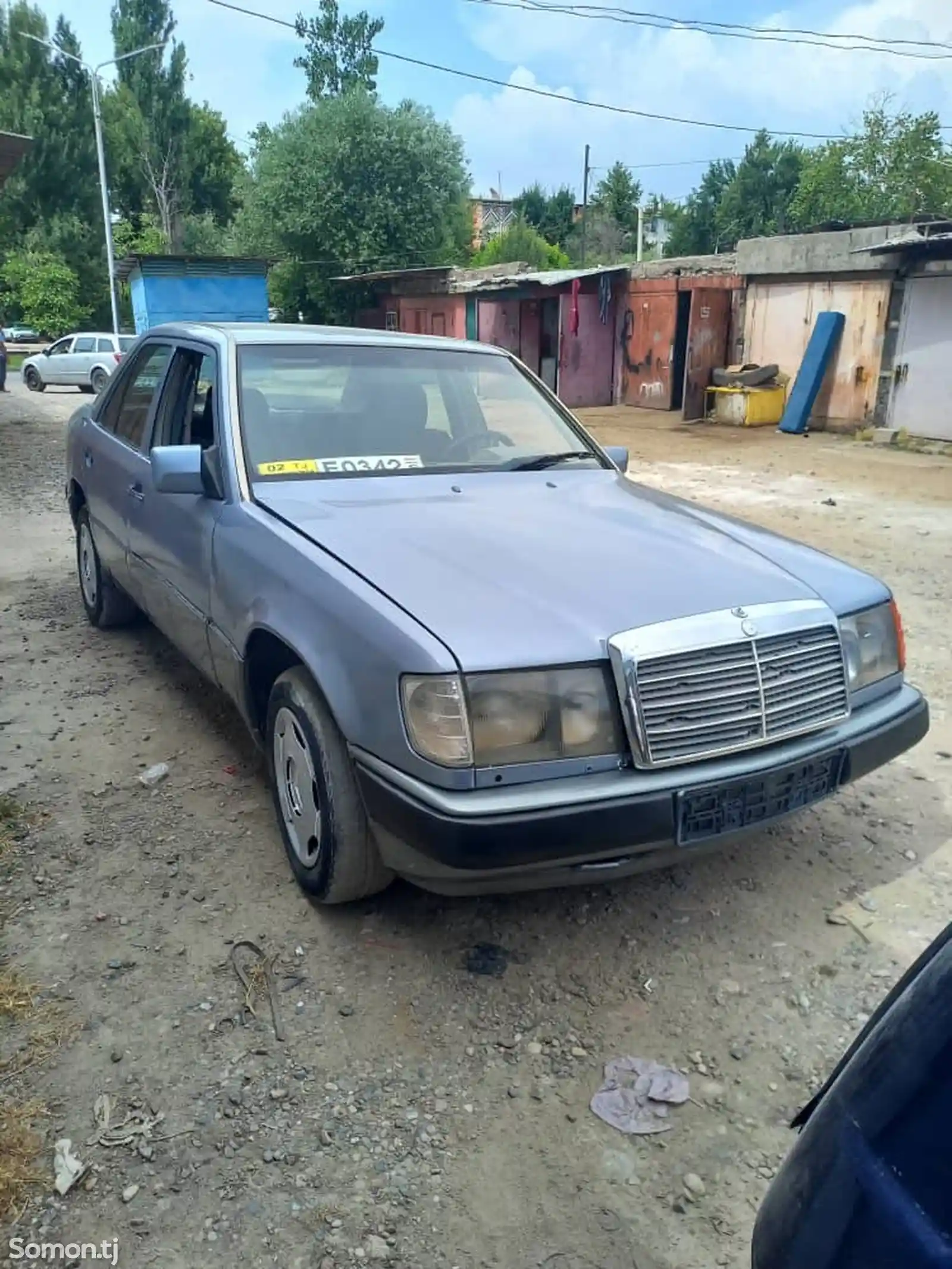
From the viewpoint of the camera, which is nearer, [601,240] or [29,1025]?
[29,1025]

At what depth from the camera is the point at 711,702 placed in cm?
234

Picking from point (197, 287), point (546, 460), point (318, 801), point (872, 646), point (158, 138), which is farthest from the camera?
point (158, 138)

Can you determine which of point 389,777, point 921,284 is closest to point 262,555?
point 389,777

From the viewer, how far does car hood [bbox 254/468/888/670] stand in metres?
2.32

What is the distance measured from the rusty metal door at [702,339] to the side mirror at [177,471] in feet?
49.2

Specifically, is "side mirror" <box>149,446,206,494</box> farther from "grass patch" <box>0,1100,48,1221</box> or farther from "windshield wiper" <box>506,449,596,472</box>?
"grass patch" <box>0,1100,48,1221</box>

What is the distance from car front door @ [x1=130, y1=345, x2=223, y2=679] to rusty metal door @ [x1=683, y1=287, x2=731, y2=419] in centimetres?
1439

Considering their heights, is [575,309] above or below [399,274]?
below

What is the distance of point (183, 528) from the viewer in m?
3.49

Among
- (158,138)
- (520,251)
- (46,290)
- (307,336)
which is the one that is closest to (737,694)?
(307,336)

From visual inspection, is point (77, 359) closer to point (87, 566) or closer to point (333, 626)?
point (87, 566)

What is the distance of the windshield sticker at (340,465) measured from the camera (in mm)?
3262

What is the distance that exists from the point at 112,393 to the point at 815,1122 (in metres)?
4.64

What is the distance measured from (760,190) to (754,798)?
200ft
